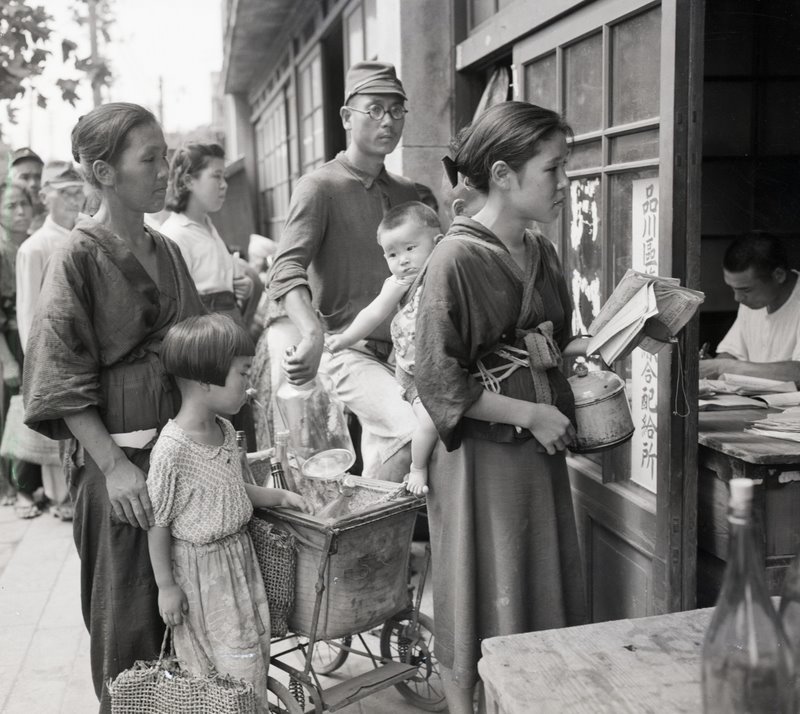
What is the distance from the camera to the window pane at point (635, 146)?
293 cm

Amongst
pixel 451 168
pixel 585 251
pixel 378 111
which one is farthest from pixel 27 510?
pixel 451 168

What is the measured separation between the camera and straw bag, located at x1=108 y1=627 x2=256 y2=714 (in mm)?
2559

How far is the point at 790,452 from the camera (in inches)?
105

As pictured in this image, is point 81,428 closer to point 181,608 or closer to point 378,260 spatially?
point 181,608

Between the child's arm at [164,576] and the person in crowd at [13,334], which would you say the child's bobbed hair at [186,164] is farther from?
the child's arm at [164,576]

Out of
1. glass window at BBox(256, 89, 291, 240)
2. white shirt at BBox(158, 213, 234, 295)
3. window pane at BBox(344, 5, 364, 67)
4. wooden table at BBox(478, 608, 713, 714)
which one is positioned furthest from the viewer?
glass window at BBox(256, 89, 291, 240)

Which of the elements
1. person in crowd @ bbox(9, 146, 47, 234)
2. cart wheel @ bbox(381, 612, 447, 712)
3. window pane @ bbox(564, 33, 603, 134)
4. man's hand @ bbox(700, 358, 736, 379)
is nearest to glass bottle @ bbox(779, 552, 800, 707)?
cart wheel @ bbox(381, 612, 447, 712)

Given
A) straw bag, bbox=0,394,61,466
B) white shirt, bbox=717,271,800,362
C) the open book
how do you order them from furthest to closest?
straw bag, bbox=0,394,61,466
white shirt, bbox=717,271,800,362
the open book

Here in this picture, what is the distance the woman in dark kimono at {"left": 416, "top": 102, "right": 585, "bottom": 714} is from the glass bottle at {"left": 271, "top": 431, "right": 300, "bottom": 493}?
674mm

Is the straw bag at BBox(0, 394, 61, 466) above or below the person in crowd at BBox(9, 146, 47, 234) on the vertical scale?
below

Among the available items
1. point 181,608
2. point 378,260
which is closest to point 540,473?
point 181,608

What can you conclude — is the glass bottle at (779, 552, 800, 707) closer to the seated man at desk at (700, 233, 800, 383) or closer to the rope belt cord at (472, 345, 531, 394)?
the rope belt cord at (472, 345, 531, 394)

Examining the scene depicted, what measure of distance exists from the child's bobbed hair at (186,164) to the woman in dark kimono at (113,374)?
2.08 meters

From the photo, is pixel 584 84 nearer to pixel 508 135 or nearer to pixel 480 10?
pixel 508 135
